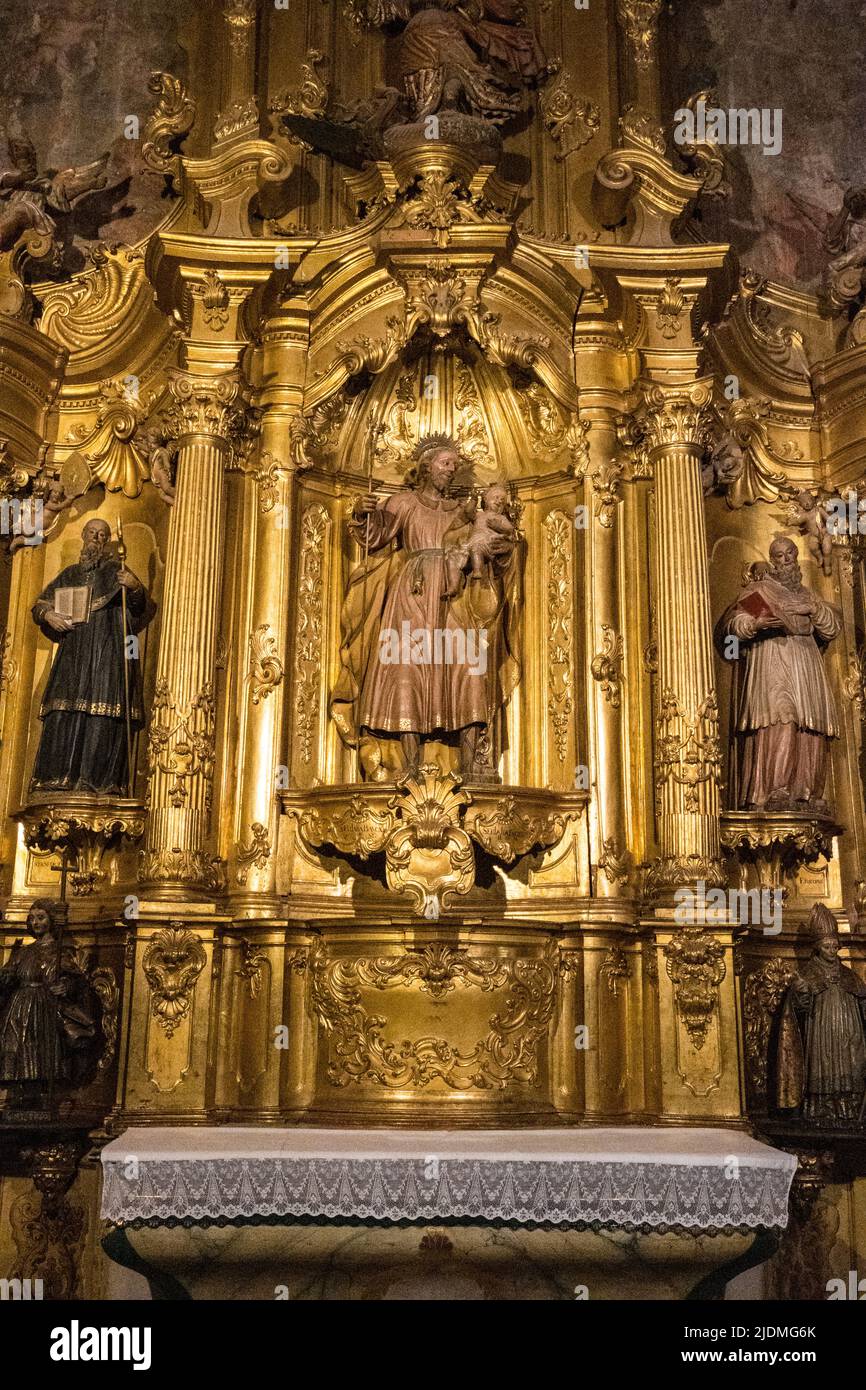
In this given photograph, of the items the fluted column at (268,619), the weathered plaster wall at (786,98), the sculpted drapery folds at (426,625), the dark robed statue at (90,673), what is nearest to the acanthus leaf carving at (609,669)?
the sculpted drapery folds at (426,625)

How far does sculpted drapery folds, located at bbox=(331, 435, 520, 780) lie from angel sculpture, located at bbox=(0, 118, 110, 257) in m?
3.29

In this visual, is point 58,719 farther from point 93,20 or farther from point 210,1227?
point 93,20

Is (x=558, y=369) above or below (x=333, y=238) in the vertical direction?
below

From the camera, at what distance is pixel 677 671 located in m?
10.4

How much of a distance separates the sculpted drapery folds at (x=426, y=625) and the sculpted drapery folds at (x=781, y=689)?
1.63m

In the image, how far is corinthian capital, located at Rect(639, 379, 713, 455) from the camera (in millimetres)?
10906

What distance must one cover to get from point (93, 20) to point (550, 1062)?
30.7 feet

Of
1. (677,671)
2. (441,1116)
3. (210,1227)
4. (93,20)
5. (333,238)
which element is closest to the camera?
(210,1227)

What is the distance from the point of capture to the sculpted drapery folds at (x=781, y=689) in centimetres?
1069

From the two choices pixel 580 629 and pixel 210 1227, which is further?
pixel 580 629

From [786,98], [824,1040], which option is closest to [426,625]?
[824,1040]

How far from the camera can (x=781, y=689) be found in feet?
35.3

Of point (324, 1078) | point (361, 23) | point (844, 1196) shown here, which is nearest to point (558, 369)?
point (361, 23)

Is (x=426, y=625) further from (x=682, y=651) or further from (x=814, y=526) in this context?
(x=814, y=526)
